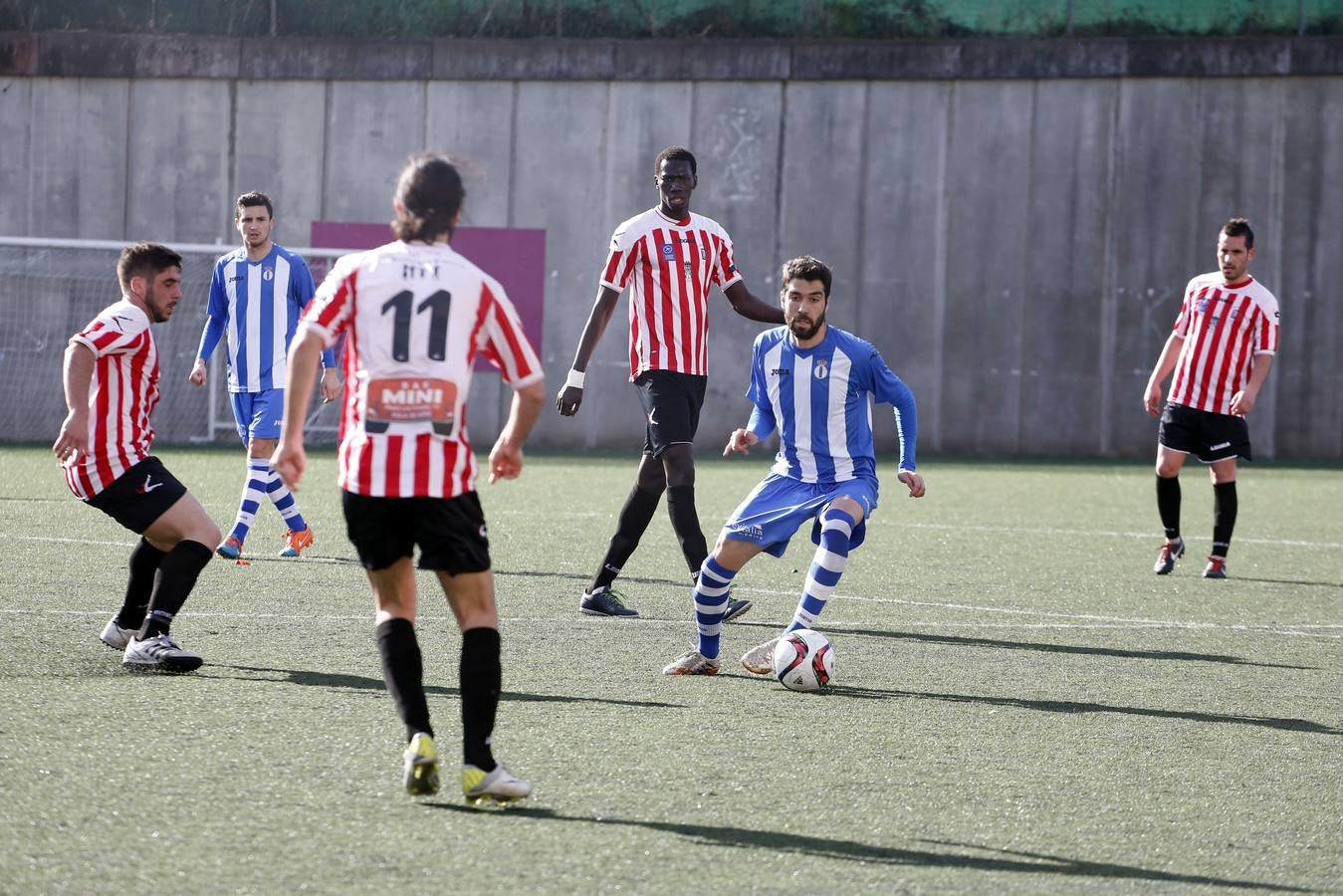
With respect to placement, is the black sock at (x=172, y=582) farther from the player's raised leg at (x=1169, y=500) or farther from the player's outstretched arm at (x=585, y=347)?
the player's raised leg at (x=1169, y=500)

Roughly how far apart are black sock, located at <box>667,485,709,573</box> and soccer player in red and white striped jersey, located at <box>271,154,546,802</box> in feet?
10.5

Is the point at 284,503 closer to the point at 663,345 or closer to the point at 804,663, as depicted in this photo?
the point at 663,345

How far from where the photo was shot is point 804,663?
222 inches

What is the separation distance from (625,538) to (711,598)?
144 centimetres

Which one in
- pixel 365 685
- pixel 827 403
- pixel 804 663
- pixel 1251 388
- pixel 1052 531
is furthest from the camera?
pixel 1052 531

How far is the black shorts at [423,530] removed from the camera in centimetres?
404

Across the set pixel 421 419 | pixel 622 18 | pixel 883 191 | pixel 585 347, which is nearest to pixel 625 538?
pixel 585 347

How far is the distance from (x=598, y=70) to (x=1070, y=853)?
52.7 ft

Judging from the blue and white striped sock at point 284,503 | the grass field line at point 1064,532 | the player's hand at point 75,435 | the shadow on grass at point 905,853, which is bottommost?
the shadow on grass at point 905,853

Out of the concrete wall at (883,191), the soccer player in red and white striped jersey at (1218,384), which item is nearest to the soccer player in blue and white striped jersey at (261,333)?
the soccer player in red and white striped jersey at (1218,384)

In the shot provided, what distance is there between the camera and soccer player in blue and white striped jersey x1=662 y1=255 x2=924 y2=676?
5.91 meters

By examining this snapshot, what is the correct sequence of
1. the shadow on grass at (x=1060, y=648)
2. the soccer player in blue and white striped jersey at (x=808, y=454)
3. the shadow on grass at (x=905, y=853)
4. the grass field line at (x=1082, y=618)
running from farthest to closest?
the grass field line at (x=1082, y=618) < the shadow on grass at (x=1060, y=648) < the soccer player in blue and white striped jersey at (x=808, y=454) < the shadow on grass at (x=905, y=853)

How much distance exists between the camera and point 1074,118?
61.7ft

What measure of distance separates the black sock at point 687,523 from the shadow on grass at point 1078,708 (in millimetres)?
1654
